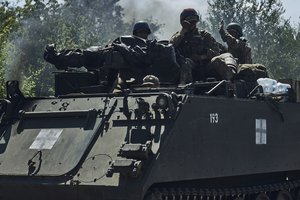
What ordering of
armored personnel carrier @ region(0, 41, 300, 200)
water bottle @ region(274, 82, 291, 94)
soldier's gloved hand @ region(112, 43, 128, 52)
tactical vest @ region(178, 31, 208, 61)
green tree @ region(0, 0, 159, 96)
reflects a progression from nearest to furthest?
armored personnel carrier @ region(0, 41, 300, 200) → soldier's gloved hand @ region(112, 43, 128, 52) → water bottle @ region(274, 82, 291, 94) → tactical vest @ region(178, 31, 208, 61) → green tree @ region(0, 0, 159, 96)

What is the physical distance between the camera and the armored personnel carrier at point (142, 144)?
8719mm

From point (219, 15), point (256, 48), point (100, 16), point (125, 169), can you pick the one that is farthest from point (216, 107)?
point (100, 16)

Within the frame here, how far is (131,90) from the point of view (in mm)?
10000

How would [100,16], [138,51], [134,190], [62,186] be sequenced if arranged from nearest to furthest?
[134,190] < [62,186] < [138,51] < [100,16]

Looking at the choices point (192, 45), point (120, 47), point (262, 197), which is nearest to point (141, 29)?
point (192, 45)

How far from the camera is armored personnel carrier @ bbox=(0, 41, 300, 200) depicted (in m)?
8.72

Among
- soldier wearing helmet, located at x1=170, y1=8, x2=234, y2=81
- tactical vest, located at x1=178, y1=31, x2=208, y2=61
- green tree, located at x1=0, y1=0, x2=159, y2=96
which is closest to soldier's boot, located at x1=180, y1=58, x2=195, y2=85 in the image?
soldier wearing helmet, located at x1=170, y1=8, x2=234, y2=81

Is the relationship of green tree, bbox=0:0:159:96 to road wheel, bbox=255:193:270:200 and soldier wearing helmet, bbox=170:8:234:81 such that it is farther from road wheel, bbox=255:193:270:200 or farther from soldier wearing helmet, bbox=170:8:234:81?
road wheel, bbox=255:193:270:200

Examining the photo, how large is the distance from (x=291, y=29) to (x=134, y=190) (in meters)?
38.8

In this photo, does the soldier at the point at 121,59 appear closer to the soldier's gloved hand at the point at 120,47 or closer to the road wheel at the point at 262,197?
the soldier's gloved hand at the point at 120,47

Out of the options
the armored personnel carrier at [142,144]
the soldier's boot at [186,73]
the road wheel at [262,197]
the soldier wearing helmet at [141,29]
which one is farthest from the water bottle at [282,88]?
the soldier wearing helmet at [141,29]

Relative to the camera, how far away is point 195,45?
12.4 m

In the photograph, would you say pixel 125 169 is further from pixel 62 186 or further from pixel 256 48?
pixel 256 48

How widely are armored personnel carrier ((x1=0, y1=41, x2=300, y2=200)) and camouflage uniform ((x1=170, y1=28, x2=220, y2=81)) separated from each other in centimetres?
127
